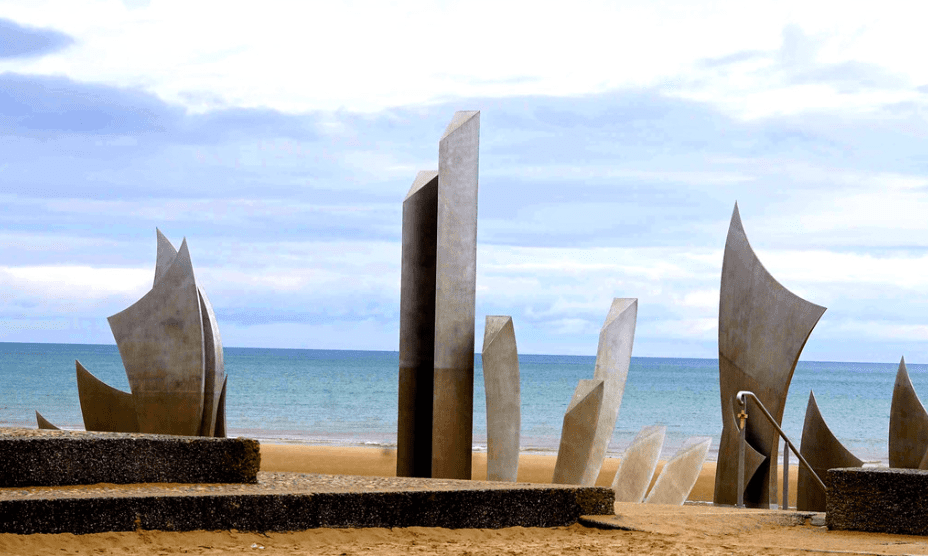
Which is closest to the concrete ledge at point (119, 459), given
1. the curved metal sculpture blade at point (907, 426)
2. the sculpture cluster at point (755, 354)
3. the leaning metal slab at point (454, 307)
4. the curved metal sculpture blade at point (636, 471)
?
the leaning metal slab at point (454, 307)

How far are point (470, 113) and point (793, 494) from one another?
A: 903cm

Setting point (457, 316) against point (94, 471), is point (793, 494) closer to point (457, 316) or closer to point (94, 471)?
point (457, 316)

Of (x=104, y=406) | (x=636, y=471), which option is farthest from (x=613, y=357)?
(x=104, y=406)

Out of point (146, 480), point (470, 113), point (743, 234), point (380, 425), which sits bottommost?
point (380, 425)

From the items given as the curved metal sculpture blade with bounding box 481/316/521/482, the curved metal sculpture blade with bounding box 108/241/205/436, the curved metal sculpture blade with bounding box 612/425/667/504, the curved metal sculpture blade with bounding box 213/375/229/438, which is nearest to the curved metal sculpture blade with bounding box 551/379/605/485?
the curved metal sculpture blade with bounding box 481/316/521/482

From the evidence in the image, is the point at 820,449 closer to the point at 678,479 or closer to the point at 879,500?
the point at 678,479

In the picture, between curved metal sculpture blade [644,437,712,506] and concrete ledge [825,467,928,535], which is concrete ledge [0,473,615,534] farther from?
curved metal sculpture blade [644,437,712,506]

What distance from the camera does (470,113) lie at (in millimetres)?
9914

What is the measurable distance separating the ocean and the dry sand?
17.2 meters

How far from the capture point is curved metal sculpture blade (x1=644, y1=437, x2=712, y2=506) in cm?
1112

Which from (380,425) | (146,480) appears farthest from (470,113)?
(380,425)

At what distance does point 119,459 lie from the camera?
5668mm

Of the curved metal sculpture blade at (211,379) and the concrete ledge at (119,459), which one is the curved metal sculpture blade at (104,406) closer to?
the curved metal sculpture blade at (211,379)

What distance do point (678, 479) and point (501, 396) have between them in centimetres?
256
